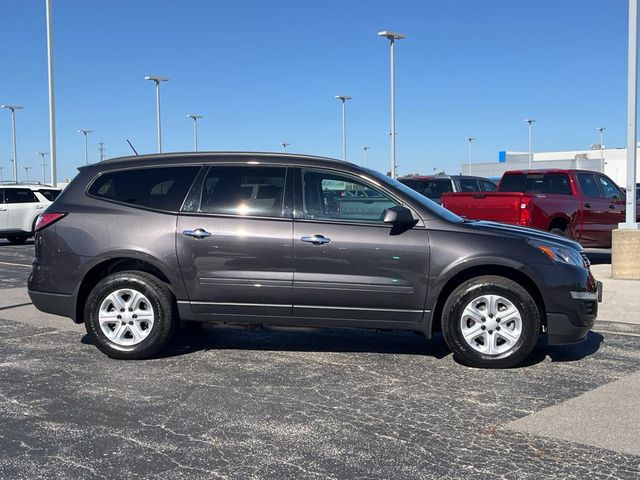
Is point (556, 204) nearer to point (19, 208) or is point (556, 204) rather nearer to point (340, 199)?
point (340, 199)

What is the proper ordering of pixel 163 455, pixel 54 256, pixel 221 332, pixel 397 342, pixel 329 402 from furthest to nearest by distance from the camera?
pixel 221 332 < pixel 397 342 < pixel 54 256 < pixel 329 402 < pixel 163 455

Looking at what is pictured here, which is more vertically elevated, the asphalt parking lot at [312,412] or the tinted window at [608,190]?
the tinted window at [608,190]

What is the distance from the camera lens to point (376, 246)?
5777 millimetres

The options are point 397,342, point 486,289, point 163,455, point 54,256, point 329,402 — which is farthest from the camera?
point 397,342

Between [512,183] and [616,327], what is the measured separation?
276 inches

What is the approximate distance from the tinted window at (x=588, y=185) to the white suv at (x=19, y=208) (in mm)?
14439

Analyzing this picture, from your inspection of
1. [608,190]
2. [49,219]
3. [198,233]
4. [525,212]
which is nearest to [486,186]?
[608,190]

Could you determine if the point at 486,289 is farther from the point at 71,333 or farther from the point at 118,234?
the point at 71,333

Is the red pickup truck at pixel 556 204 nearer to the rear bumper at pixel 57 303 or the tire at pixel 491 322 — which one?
the tire at pixel 491 322

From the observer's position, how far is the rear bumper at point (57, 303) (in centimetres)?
617

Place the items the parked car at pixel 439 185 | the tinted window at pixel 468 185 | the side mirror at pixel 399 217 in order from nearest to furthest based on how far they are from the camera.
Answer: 1. the side mirror at pixel 399 217
2. the parked car at pixel 439 185
3. the tinted window at pixel 468 185

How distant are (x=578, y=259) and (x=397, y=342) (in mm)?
1938

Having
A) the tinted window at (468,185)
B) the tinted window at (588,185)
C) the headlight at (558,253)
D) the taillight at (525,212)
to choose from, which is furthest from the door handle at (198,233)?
the tinted window at (468,185)

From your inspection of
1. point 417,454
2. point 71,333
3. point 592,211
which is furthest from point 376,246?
point 592,211
